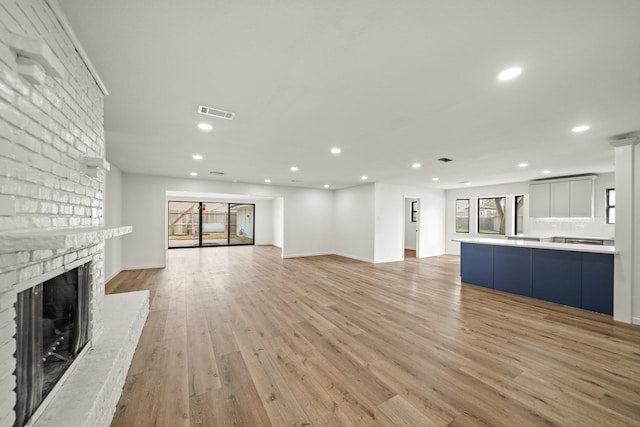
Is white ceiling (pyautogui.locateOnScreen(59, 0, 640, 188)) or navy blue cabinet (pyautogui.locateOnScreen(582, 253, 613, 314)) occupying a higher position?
white ceiling (pyautogui.locateOnScreen(59, 0, 640, 188))

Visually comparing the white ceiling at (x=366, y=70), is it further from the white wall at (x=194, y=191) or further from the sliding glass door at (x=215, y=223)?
the sliding glass door at (x=215, y=223)

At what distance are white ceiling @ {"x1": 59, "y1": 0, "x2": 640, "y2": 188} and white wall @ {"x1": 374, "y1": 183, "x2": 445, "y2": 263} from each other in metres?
4.08

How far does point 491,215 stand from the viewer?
8656mm

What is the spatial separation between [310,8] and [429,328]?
3.44 metres

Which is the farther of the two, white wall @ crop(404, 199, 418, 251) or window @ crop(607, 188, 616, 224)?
white wall @ crop(404, 199, 418, 251)

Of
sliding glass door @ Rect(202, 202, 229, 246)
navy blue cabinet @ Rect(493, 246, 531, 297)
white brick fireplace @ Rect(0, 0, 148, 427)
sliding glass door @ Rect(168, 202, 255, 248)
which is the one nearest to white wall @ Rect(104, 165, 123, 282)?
white brick fireplace @ Rect(0, 0, 148, 427)

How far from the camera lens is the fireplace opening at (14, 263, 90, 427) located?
1.23m

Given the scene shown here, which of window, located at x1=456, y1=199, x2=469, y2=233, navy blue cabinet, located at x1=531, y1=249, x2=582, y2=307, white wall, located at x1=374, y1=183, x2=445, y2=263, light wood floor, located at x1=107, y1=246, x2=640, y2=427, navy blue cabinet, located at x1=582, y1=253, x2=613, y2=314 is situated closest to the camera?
light wood floor, located at x1=107, y1=246, x2=640, y2=427

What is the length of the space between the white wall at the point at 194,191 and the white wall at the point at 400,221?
92.2 inches

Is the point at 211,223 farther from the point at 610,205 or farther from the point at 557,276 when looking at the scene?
the point at 610,205

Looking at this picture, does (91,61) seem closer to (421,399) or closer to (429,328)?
(421,399)

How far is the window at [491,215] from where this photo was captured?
8.40m

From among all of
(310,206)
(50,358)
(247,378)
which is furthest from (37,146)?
Result: (310,206)

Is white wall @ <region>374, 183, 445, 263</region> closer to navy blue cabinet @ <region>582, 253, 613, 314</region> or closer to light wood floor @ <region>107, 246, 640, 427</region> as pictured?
light wood floor @ <region>107, 246, 640, 427</region>
